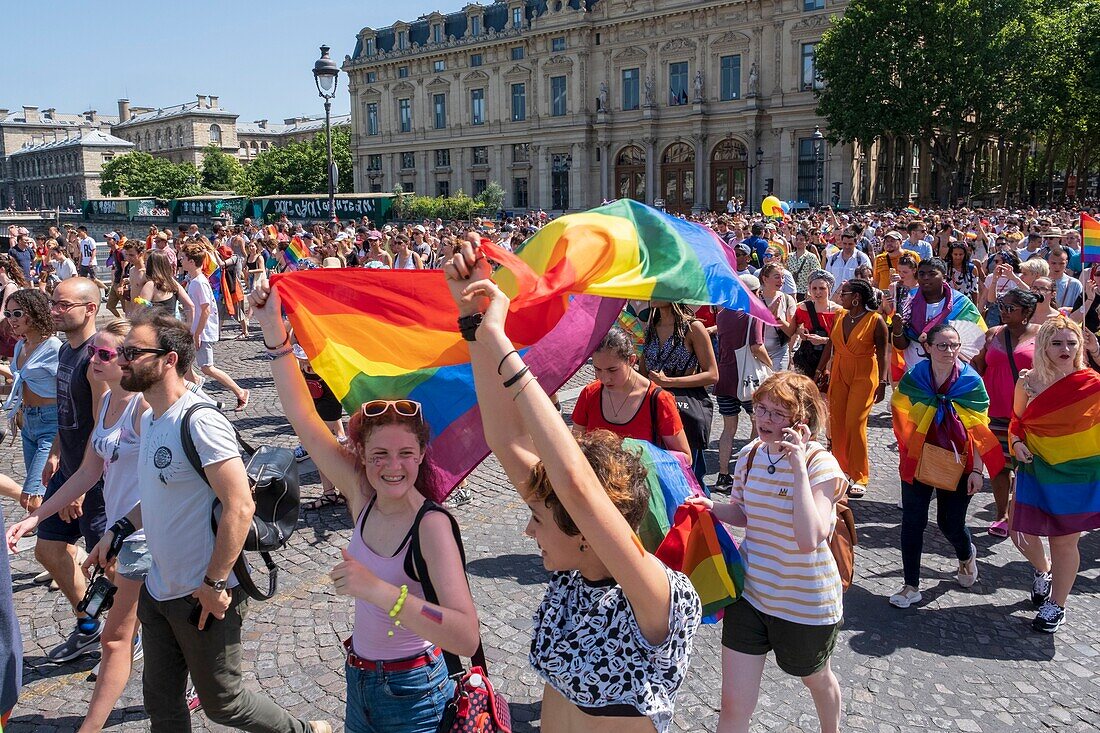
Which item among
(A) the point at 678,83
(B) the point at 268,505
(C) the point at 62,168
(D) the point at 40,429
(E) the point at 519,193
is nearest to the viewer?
(B) the point at 268,505

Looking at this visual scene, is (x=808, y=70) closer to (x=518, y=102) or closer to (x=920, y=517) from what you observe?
(x=518, y=102)

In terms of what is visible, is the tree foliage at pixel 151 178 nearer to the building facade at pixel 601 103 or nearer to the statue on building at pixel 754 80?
the building facade at pixel 601 103

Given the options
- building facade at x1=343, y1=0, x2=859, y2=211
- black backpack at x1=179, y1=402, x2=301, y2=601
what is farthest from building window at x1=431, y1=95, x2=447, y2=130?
black backpack at x1=179, y1=402, x2=301, y2=601

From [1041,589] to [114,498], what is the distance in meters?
4.83

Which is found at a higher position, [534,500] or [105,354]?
[105,354]

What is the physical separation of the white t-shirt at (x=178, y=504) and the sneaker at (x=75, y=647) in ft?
5.72

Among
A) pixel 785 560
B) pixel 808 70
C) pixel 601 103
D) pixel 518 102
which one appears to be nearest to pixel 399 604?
pixel 785 560

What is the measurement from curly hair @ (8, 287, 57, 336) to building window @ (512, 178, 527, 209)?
5921 centimetres

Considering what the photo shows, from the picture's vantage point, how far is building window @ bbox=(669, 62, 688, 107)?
54250mm

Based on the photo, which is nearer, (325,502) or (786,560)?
(786,560)

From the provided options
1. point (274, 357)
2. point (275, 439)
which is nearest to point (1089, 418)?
point (274, 357)

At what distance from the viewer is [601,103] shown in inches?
2261

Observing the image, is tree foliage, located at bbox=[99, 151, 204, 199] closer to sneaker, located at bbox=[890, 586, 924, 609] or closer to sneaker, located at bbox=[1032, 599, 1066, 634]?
sneaker, located at bbox=[890, 586, 924, 609]

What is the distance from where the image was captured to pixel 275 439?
868 cm
